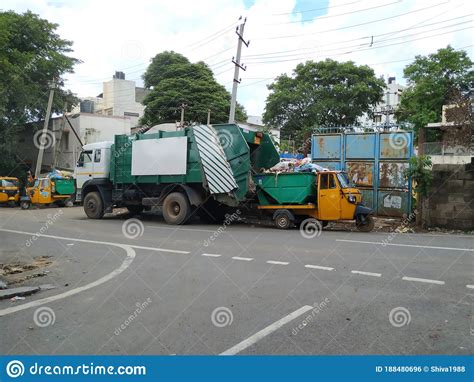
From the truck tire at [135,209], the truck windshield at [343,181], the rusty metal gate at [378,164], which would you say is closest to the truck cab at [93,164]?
the truck tire at [135,209]

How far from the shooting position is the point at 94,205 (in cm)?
1636

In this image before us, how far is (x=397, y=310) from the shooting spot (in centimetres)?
468

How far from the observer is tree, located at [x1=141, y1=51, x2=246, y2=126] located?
3169cm

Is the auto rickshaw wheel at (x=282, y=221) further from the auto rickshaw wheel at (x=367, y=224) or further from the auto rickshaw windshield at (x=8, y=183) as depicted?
the auto rickshaw windshield at (x=8, y=183)

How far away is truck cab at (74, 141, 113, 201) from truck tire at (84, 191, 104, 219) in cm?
66

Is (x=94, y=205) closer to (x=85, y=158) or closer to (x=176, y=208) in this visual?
(x=85, y=158)

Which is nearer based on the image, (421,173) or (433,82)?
(421,173)

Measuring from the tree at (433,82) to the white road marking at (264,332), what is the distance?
26.0 metres

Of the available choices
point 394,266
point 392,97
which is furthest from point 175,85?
point 392,97

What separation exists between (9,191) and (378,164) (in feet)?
73.8

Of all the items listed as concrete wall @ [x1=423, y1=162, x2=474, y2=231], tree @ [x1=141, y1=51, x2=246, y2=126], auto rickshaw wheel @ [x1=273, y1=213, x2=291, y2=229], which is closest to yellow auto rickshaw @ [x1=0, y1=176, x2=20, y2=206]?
tree @ [x1=141, y1=51, x2=246, y2=126]

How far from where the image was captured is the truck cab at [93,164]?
16.3 meters

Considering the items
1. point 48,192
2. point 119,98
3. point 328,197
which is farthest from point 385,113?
point 119,98

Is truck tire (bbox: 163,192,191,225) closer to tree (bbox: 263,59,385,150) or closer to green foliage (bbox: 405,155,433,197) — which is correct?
green foliage (bbox: 405,155,433,197)
